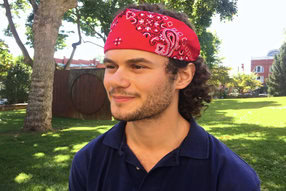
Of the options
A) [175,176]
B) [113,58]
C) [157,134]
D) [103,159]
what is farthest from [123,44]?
[175,176]

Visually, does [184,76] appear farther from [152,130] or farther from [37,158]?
[37,158]

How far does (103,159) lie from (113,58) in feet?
2.66

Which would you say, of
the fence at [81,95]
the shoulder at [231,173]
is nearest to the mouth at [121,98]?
the shoulder at [231,173]

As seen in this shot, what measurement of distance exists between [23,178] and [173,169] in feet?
13.4

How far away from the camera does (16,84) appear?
67.5 ft

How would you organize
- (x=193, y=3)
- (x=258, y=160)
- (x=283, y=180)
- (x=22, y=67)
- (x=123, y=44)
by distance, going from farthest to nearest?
(x=22, y=67), (x=193, y=3), (x=258, y=160), (x=283, y=180), (x=123, y=44)

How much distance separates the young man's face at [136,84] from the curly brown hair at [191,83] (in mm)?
153

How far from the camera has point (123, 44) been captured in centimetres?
207

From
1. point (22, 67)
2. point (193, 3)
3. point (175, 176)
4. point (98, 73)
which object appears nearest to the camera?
point (175, 176)

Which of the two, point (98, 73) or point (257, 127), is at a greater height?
point (98, 73)

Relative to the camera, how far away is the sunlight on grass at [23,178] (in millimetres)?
4894

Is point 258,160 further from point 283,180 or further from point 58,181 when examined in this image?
point 58,181

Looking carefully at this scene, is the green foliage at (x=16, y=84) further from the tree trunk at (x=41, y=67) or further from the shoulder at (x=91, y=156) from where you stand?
the shoulder at (x=91, y=156)

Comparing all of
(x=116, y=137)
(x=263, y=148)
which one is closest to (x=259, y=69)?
(x=263, y=148)
